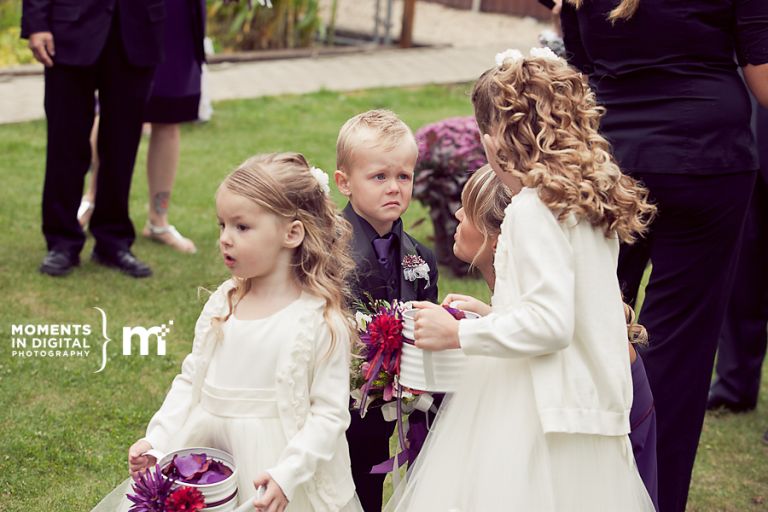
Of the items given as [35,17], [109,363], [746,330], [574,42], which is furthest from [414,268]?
[35,17]

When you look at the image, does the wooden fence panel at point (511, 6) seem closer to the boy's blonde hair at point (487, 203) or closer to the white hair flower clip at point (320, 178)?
the boy's blonde hair at point (487, 203)

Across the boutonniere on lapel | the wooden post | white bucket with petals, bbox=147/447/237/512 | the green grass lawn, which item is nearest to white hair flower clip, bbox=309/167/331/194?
the boutonniere on lapel

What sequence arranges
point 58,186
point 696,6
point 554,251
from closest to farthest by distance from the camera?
point 554,251 → point 696,6 → point 58,186

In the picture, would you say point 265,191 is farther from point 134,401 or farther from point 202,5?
point 202,5

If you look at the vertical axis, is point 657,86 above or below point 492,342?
above

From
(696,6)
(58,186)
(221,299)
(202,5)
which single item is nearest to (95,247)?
(58,186)

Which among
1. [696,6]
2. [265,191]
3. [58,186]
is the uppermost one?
[696,6]

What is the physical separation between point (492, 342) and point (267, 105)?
276 inches

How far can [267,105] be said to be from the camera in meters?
9.13

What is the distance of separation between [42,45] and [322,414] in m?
3.07

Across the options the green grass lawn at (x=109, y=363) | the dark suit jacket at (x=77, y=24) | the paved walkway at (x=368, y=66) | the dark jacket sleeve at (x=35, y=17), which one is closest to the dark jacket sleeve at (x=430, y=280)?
the green grass lawn at (x=109, y=363)

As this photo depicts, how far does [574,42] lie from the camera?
333 centimetres

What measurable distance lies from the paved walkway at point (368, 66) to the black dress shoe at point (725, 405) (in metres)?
5.40

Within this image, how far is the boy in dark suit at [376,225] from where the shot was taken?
3025 mm
